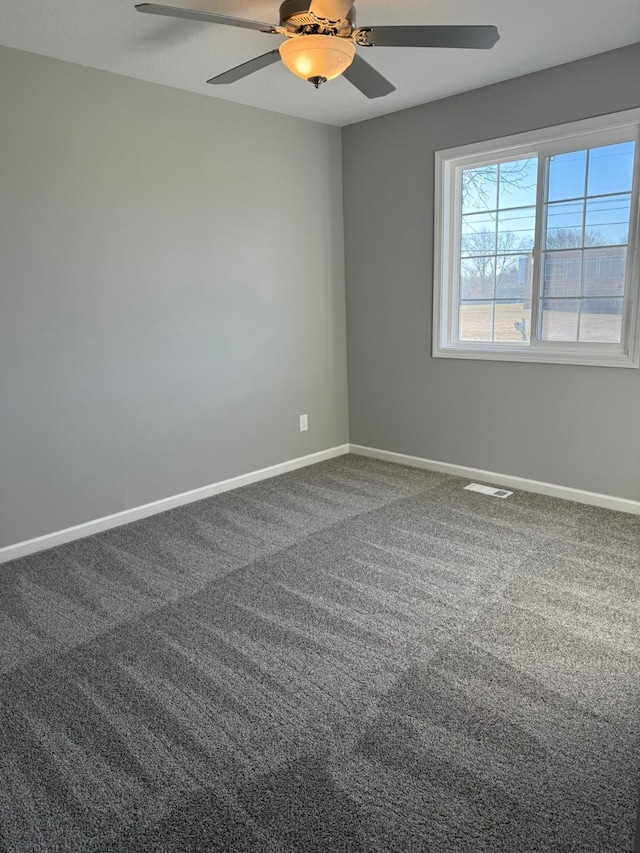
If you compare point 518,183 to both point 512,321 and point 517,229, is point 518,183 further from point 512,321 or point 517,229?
point 512,321

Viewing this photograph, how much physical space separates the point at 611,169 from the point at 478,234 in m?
0.86

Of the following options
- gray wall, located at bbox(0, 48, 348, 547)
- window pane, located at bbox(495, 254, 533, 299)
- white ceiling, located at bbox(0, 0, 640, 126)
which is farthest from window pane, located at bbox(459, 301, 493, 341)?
white ceiling, located at bbox(0, 0, 640, 126)

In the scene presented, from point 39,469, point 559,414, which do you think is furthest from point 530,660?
point 39,469

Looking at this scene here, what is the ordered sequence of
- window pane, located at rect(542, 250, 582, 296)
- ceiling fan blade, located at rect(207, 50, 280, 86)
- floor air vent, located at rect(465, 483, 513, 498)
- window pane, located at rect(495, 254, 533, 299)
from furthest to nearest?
floor air vent, located at rect(465, 483, 513, 498)
window pane, located at rect(495, 254, 533, 299)
window pane, located at rect(542, 250, 582, 296)
ceiling fan blade, located at rect(207, 50, 280, 86)

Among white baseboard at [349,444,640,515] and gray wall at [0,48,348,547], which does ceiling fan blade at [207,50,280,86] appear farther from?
white baseboard at [349,444,640,515]

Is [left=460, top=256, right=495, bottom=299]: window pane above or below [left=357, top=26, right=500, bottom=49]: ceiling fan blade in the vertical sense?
below

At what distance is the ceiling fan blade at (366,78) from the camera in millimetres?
2434

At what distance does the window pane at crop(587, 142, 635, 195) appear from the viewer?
10.5ft

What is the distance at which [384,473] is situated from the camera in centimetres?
432

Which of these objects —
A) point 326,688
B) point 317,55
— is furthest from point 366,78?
point 326,688

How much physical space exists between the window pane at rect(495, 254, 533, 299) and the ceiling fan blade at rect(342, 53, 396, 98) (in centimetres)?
144

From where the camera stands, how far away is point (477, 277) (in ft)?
13.0

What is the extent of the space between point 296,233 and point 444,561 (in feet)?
8.40

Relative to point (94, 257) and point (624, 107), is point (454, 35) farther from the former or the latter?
point (94, 257)
